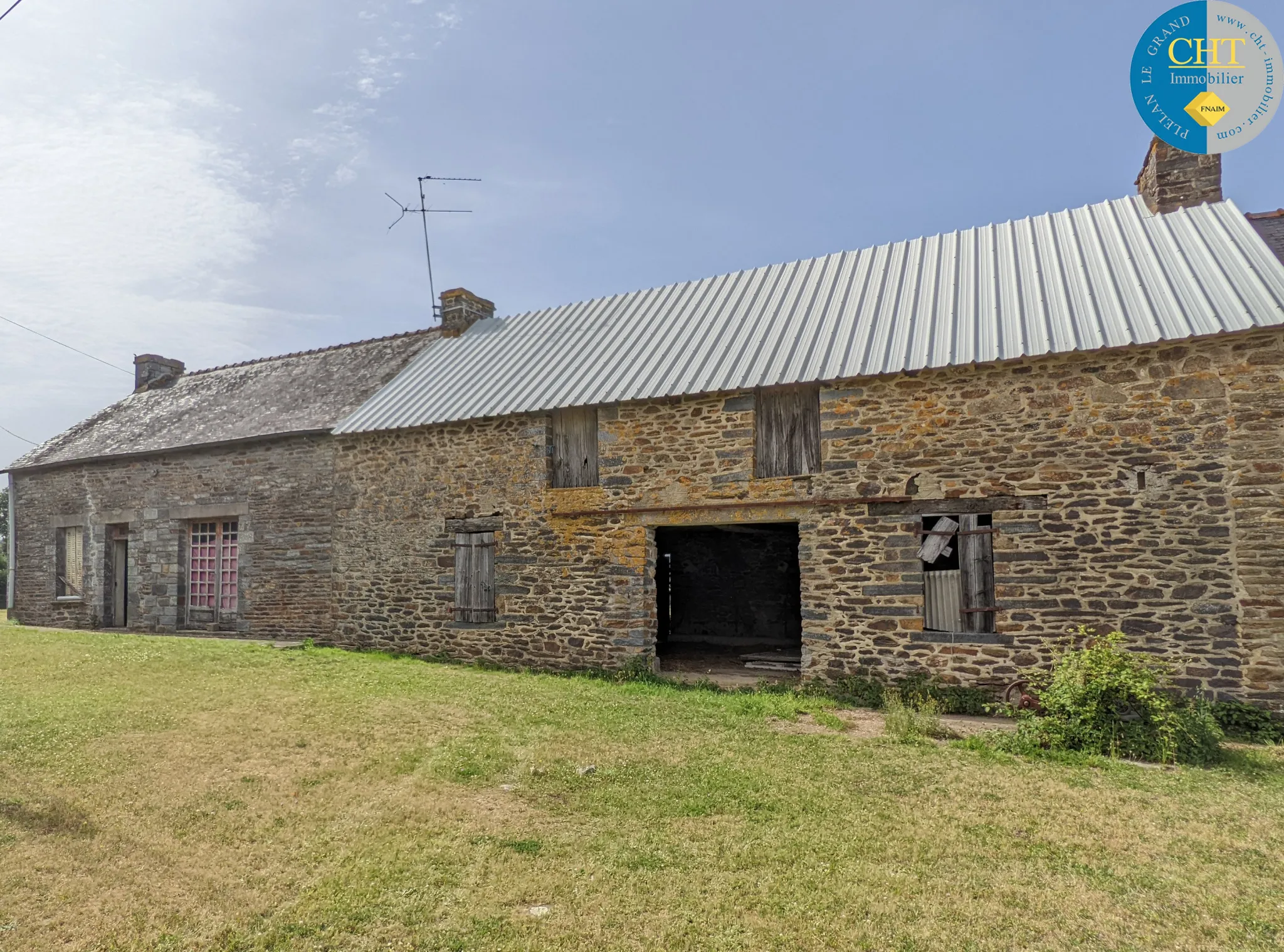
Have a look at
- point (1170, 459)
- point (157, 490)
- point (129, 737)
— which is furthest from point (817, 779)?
point (157, 490)

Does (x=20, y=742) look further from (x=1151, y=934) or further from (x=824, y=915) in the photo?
(x=1151, y=934)

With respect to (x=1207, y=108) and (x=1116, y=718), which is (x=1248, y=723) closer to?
(x=1116, y=718)

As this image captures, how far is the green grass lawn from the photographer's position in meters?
3.94

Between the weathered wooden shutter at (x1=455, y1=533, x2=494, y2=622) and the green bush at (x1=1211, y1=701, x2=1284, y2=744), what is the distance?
9.15 meters

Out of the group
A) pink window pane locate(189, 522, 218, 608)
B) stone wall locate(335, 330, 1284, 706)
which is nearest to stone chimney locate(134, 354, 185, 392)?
pink window pane locate(189, 522, 218, 608)

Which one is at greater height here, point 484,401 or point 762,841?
point 484,401

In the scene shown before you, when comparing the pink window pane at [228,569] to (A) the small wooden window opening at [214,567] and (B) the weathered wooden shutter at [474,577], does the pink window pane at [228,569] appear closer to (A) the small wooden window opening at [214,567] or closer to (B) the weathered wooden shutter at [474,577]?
(A) the small wooden window opening at [214,567]

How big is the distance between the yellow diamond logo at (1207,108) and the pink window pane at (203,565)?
17.5 metres

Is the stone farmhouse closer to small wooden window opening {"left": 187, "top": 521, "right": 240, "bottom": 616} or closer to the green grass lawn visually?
small wooden window opening {"left": 187, "top": 521, "right": 240, "bottom": 616}

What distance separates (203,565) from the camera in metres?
15.5

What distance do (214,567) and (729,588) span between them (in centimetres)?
1028

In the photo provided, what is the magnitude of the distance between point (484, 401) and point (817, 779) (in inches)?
321

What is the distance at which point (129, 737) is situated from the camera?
280 inches

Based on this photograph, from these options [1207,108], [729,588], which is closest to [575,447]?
[729,588]
